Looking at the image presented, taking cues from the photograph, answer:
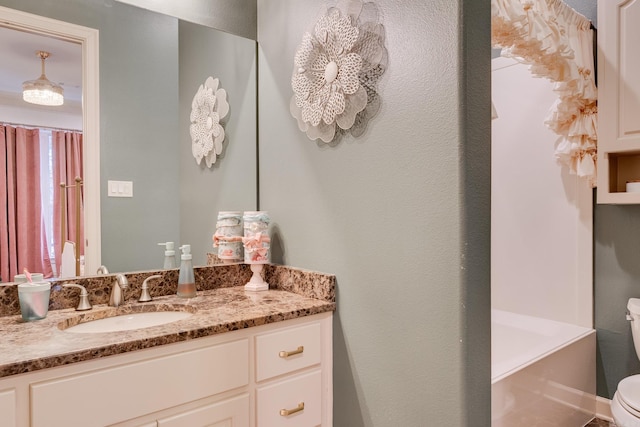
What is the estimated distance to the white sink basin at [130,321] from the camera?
1.34 meters

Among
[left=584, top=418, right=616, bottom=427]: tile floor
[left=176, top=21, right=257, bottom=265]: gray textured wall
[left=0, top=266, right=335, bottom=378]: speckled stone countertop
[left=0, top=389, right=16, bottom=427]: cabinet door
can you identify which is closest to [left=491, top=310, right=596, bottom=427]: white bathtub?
[left=584, top=418, right=616, bottom=427]: tile floor

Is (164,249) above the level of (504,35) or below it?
below

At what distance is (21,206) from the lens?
4.52 ft

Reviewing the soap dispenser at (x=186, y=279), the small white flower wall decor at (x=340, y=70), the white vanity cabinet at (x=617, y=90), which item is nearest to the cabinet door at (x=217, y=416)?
the soap dispenser at (x=186, y=279)

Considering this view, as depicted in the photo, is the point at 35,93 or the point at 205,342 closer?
the point at 205,342

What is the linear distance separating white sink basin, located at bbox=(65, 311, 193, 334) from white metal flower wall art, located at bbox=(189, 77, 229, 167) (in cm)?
73

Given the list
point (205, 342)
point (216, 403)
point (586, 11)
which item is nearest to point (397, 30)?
point (205, 342)

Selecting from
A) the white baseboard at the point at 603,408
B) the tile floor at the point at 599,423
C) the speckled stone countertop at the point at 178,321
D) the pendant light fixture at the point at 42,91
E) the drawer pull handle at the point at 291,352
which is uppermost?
the pendant light fixture at the point at 42,91

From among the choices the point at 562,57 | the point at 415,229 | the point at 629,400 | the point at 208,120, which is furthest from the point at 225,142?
the point at 629,400

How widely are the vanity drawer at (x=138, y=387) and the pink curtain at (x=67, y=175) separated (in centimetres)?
61

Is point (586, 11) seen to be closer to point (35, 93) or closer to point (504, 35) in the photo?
point (504, 35)

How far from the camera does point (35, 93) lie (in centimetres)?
139

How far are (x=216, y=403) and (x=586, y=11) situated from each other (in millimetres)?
2879

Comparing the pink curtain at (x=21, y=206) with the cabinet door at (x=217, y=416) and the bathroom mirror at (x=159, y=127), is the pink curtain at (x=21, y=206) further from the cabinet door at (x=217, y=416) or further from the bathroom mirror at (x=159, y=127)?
the cabinet door at (x=217, y=416)
